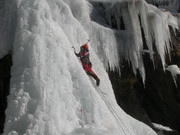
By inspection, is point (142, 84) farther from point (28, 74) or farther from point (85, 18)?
point (28, 74)

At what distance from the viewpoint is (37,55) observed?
7129 millimetres

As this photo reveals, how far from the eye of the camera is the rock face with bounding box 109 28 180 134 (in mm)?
12125

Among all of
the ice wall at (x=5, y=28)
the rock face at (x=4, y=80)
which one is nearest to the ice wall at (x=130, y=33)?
the ice wall at (x=5, y=28)

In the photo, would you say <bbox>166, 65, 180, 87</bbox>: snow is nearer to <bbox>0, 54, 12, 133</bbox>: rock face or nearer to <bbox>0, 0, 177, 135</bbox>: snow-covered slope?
<bbox>0, 0, 177, 135</bbox>: snow-covered slope

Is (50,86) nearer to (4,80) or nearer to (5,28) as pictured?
(4,80)

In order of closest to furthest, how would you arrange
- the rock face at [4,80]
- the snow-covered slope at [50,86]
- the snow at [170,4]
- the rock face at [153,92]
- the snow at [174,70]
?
the snow-covered slope at [50,86], the rock face at [4,80], the rock face at [153,92], the snow at [174,70], the snow at [170,4]

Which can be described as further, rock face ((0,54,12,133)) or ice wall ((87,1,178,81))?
ice wall ((87,1,178,81))

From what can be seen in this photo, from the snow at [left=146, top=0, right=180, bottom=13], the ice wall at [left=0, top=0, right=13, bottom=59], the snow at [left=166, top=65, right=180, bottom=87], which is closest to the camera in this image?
the ice wall at [left=0, top=0, right=13, bottom=59]

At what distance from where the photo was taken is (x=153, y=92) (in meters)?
13.4

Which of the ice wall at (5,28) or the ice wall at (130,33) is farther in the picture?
the ice wall at (130,33)

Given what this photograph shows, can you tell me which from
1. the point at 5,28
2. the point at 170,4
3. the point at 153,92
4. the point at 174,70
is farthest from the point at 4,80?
the point at 170,4

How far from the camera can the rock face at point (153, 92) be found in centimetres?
1212

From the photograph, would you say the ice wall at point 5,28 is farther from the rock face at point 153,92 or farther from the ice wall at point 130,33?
the rock face at point 153,92

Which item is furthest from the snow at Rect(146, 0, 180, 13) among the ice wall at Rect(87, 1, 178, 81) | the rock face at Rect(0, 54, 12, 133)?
the rock face at Rect(0, 54, 12, 133)
